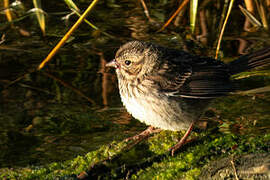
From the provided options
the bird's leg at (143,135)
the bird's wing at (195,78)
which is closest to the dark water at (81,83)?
the bird's wing at (195,78)

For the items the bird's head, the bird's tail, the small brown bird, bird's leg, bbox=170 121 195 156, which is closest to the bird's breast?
the small brown bird

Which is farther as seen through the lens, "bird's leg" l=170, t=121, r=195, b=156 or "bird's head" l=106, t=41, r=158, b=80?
"bird's head" l=106, t=41, r=158, b=80

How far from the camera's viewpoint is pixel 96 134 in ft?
18.6

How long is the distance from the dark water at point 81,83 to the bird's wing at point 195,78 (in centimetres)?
63

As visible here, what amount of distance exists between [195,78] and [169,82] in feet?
1.15

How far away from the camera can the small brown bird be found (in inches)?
173

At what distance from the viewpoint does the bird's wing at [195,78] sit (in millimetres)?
4609

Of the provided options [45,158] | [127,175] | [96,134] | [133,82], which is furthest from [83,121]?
[127,175]

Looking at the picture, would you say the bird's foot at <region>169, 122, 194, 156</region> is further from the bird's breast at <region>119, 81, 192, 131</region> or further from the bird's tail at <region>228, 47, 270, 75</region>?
the bird's tail at <region>228, 47, 270, 75</region>

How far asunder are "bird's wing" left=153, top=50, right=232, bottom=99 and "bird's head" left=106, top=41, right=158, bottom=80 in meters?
0.15

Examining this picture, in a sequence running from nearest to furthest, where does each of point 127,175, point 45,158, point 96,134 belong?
point 127,175
point 45,158
point 96,134

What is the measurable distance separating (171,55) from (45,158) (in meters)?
1.86

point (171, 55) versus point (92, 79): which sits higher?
point (171, 55)

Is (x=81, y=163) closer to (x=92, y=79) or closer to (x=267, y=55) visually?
(x=267, y=55)
